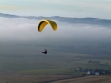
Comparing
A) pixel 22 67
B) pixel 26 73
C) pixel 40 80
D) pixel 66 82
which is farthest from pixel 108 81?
pixel 22 67

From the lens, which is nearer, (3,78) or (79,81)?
(79,81)

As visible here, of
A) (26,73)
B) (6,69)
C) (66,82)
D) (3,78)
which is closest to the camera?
(66,82)

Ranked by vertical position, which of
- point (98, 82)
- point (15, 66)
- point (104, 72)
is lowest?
point (98, 82)

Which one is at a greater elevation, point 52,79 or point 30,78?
point 30,78

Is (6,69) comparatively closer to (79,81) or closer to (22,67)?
(22,67)

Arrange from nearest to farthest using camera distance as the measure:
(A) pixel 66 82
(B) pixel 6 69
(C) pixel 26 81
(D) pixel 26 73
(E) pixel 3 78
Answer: (A) pixel 66 82
(C) pixel 26 81
(E) pixel 3 78
(D) pixel 26 73
(B) pixel 6 69

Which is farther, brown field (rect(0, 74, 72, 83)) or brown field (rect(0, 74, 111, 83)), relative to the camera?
brown field (rect(0, 74, 72, 83))

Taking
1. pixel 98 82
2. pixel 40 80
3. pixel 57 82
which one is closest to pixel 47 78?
pixel 40 80

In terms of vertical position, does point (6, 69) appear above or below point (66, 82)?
above

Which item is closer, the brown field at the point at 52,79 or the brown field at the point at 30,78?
the brown field at the point at 52,79

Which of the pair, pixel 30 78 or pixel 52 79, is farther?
pixel 30 78
